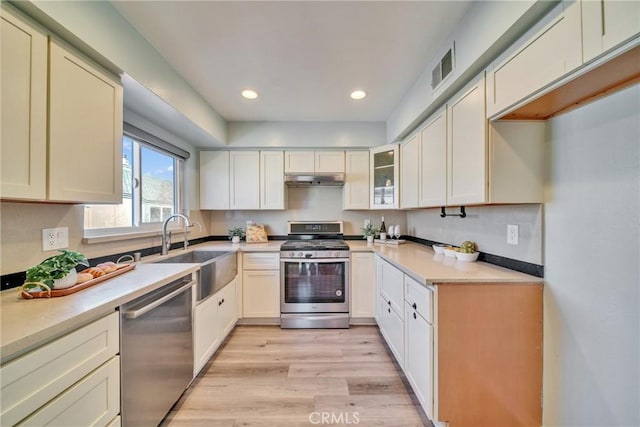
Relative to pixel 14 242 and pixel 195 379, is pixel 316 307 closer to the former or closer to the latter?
pixel 195 379

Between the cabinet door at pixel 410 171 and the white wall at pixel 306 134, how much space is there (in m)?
0.52

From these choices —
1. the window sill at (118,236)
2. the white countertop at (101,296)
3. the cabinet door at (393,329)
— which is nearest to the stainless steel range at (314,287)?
the cabinet door at (393,329)

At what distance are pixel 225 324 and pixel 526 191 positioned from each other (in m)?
2.58

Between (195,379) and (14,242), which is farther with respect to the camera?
(195,379)

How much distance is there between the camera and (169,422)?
4.90 feet

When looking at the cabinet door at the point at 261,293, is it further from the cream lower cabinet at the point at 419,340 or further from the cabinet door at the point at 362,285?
the cream lower cabinet at the point at 419,340

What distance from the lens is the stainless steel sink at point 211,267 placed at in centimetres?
192

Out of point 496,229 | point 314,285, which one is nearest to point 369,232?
point 314,285

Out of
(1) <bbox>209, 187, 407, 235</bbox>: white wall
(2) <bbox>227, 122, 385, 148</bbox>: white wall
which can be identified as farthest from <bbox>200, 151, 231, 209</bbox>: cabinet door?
(1) <bbox>209, 187, 407, 235</bbox>: white wall

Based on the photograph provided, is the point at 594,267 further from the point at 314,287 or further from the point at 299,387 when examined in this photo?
the point at 314,287

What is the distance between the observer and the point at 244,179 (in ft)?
10.1

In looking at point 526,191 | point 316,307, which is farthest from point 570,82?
point 316,307

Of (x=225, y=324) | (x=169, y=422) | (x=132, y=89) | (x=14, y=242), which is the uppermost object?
(x=132, y=89)

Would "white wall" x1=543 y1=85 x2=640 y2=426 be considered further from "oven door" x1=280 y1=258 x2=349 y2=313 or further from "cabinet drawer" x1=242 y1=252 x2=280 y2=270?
"cabinet drawer" x1=242 y1=252 x2=280 y2=270
